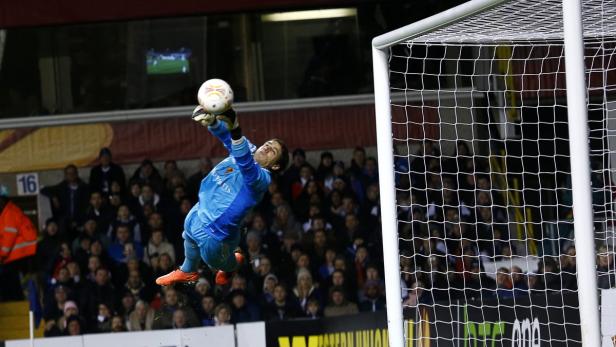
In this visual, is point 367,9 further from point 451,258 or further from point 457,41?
point 457,41

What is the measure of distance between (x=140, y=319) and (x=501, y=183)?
4307 millimetres

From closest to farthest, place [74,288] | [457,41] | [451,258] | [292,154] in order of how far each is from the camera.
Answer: [457,41] → [451,258] → [74,288] → [292,154]

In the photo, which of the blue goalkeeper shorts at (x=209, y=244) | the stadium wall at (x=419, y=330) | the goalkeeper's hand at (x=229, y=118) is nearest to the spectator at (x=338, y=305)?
the stadium wall at (x=419, y=330)

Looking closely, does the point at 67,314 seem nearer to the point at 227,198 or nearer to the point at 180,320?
the point at 180,320

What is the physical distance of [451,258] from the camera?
12.7m

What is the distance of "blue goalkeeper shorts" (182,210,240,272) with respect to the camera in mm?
8930

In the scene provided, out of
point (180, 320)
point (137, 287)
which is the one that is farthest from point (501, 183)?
point (137, 287)

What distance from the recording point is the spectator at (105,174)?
1489 centimetres

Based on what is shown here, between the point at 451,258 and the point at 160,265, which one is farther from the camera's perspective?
the point at 160,265

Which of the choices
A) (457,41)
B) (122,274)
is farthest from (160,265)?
(457,41)

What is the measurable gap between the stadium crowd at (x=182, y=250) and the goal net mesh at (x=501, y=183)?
731mm

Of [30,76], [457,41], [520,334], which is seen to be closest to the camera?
[457,41]

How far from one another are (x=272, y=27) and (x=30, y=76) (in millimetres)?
3081

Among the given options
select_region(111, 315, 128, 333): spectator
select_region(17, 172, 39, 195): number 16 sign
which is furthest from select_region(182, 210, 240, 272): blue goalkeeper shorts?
select_region(17, 172, 39, 195): number 16 sign
